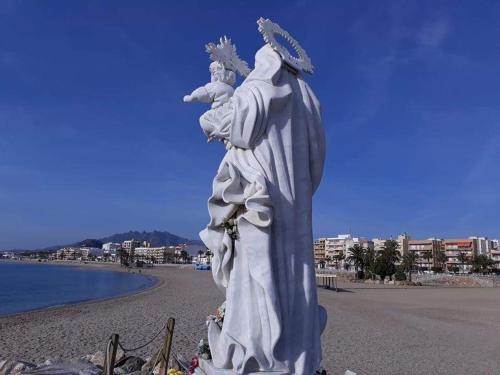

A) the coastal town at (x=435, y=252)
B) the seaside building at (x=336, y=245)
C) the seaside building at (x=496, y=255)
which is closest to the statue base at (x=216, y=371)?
the coastal town at (x=435, y=252)

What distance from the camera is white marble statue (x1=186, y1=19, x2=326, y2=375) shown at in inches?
192

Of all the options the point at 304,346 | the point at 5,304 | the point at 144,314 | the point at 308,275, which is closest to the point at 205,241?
the point at 308,275

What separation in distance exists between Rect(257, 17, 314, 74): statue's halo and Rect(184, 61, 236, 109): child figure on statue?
963 mm

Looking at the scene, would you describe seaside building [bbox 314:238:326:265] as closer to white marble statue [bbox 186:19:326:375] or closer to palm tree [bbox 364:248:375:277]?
palm tree [bbox 364:248:375:277]

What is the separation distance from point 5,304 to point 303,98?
123 feet

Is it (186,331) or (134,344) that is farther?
(186,331)

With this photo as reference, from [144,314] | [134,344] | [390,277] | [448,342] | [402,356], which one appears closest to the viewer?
[402,356]

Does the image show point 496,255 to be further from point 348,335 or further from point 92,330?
point 92,330

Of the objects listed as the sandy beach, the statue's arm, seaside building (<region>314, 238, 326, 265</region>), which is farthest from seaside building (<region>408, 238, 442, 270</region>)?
the statue's arm

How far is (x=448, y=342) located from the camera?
15906mm

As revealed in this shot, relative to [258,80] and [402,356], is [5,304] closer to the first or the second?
[402,356]

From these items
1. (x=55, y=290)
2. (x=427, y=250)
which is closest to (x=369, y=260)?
(x=55, y=290)

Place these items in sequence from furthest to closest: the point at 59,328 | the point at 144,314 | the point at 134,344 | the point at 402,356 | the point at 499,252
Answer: the point at 499,252 < the point at 144,314 < the point at 59,328 < the point at 134,344 < the point at 402,356

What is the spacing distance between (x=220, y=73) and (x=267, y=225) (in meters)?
2.57
